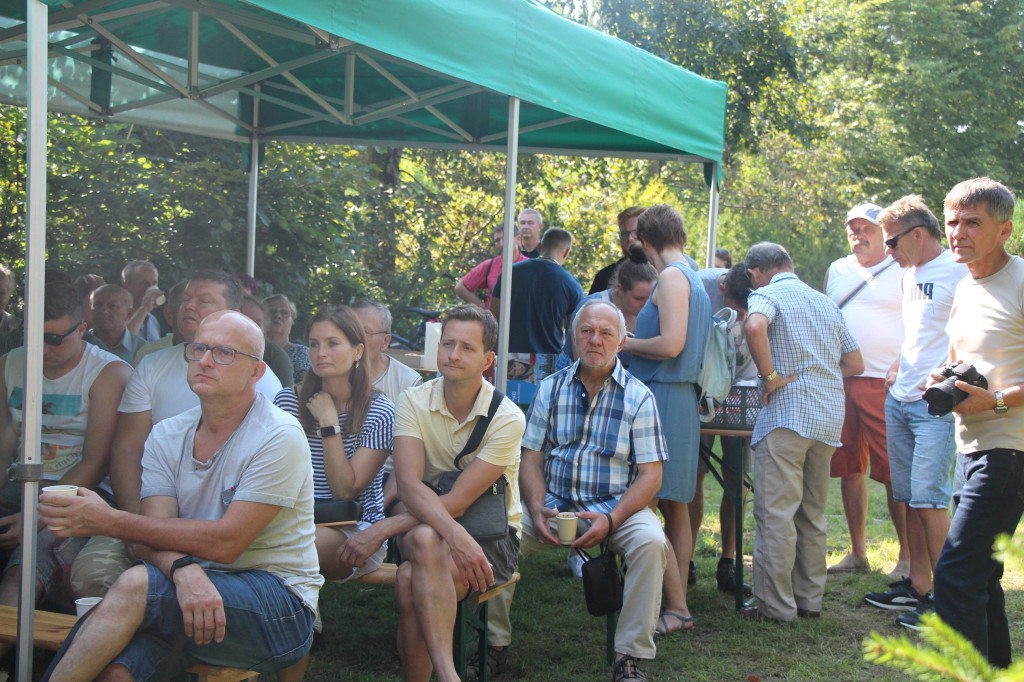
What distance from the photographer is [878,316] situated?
15.7 feet

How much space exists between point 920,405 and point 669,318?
1206 mm

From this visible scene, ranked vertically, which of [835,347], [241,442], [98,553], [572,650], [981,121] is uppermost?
[981,121]

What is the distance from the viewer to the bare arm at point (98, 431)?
3117 millimetres

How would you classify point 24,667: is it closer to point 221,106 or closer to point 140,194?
point 221,106

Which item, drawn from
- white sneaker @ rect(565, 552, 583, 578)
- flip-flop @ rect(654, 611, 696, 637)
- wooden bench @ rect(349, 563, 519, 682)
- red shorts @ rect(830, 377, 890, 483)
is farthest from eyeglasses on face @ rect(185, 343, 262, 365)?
red shorts @ rect(830, 377, 890, 483)

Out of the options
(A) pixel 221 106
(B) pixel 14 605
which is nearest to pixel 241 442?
(B) pixel 14 605

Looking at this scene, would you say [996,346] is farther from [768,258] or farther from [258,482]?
[258,482]

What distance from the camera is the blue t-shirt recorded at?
5641mm

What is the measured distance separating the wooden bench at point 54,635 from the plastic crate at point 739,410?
255 cm

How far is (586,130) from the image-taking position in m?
5.41

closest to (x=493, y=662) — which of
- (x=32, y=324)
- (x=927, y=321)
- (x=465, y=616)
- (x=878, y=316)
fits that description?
(x=465, y=616)

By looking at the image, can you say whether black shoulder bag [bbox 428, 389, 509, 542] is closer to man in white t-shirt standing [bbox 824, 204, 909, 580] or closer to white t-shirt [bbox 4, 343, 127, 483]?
white t-shirt [bbox 4, 343, 127, 483]

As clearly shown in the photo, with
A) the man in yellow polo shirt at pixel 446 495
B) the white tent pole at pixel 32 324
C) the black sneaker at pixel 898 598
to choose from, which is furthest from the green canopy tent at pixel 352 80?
the black sneaker at pixel 898 598

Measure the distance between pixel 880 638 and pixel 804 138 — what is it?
13304mm
